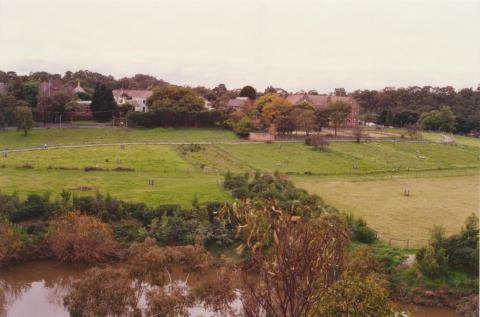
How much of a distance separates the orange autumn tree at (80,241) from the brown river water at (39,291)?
0.61m

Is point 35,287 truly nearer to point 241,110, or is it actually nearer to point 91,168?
point 91,168

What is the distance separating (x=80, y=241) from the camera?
2245 cm

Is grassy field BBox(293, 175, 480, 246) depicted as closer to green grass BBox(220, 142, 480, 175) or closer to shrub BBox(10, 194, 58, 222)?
green grass BBox(220, 142, 480, 175)

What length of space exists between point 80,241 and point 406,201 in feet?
69.9

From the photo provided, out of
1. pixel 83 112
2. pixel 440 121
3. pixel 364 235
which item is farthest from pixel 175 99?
pixel 364 235

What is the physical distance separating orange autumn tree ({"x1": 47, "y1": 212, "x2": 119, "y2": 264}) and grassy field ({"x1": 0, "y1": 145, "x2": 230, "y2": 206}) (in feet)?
22.3

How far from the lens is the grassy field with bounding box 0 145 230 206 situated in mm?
31328

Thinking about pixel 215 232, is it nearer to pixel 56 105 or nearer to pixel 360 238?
pixel 360 238

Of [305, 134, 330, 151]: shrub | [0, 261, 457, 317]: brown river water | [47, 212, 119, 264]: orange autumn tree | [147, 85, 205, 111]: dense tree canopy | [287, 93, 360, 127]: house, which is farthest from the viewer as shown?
[287, 93, 360, 127]: house

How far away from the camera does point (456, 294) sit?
67.8 feet

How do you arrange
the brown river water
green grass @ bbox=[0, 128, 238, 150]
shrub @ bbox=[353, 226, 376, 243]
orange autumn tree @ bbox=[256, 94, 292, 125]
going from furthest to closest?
orange autumn tree @ bbox=[256, 94, 292, 125] → green grass @ bbox=[0, 128, 238, 150] → shrub @ bbox=[353, 226, 376, 243] → the brown river water

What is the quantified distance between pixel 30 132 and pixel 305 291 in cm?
4750

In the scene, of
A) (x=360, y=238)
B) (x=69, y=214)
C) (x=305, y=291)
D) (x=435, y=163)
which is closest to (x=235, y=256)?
(x=360, y=238)

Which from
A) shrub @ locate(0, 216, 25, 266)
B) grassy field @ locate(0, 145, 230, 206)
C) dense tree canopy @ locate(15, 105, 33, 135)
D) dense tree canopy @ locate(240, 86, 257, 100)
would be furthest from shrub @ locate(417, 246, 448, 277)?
dense tree canopy @ locate(240, 86, 257, 100)
